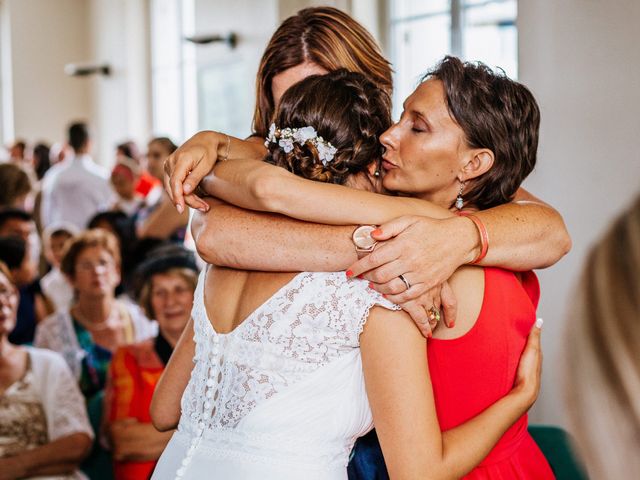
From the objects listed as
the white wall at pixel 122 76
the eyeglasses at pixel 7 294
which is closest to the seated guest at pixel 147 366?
the eyeglasses at pixel 7 294

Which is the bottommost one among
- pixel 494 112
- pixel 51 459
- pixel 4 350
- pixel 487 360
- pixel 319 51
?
pixel 51 459

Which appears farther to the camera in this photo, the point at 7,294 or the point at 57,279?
the point at 57,279

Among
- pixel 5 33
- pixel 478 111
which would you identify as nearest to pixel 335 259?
pixel 478 111

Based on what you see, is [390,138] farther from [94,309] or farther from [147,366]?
[94,309]

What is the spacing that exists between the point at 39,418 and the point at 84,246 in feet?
4.56

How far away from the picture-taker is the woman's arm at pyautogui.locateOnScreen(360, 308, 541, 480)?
1423mm

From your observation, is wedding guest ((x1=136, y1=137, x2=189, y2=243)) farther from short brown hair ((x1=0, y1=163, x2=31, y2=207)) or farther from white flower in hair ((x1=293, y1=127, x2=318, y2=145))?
white flower in hair ((x1=293, y1=127, x2=318, y2=145))

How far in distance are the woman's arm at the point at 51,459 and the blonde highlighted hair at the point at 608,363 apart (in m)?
2.79

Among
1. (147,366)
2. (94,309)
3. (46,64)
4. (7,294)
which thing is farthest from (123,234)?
(46,64)

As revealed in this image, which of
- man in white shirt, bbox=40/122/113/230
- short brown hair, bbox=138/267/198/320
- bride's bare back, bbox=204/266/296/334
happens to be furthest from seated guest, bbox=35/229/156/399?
man in white shirt, bbox=40/122/113/230

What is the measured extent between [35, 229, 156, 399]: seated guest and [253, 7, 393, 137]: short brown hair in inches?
86.6

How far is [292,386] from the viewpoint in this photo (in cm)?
152

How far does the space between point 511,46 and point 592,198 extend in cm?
224

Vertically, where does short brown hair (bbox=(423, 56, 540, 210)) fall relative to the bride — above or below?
above
